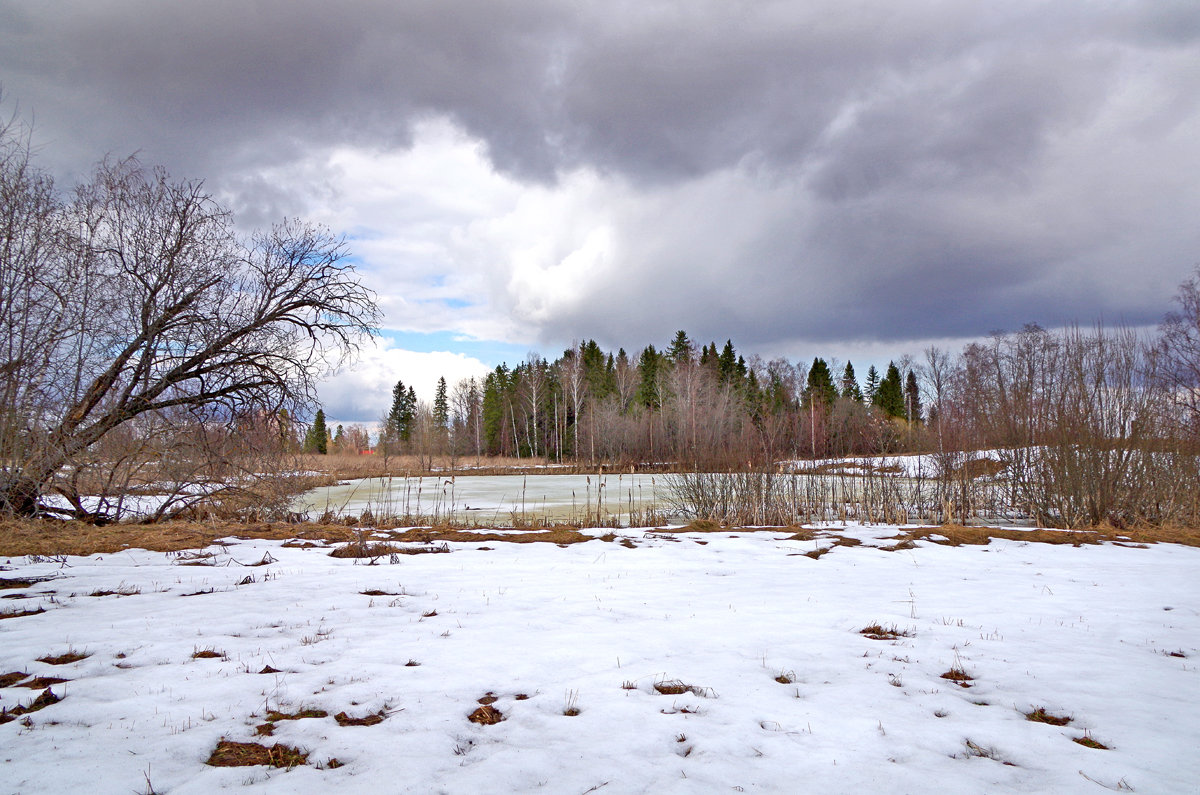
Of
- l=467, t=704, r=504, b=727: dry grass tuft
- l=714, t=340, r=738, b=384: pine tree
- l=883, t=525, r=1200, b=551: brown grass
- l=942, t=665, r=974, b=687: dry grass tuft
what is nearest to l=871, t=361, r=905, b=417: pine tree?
l=714, t=340, r=738, b=384: pine tree

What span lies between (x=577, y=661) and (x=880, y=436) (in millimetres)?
11175

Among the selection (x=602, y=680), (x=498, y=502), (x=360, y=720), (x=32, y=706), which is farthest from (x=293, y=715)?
(x=498, y=502)

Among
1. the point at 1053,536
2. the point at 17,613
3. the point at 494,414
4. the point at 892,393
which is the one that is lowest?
the point at 1053,536

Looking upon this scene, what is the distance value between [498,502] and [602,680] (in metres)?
14.7

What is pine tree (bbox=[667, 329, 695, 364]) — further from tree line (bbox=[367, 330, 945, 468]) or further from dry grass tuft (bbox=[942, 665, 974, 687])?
dry grass tuft (bbox=[942, 665, 974, 687])

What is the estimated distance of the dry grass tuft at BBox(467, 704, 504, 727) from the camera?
296 cm

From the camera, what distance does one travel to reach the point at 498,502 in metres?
17.8

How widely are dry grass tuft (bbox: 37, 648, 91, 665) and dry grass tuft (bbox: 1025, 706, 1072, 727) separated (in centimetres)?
520

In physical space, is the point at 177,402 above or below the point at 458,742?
above

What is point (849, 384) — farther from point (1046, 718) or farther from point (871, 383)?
point (1046, 718)

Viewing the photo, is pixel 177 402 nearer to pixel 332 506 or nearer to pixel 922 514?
pixel 332 506

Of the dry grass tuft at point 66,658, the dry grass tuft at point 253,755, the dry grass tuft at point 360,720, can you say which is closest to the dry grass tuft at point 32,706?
the dry grass tuft at point 66,658

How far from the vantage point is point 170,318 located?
10344 mm

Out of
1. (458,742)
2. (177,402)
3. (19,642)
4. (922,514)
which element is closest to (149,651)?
(19,642)
